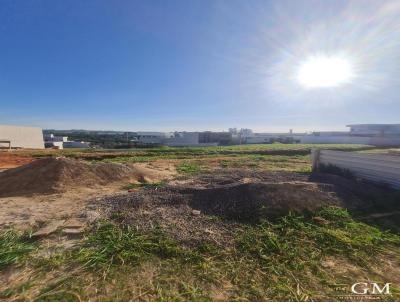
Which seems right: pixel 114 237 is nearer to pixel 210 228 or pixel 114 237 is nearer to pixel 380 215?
pixel 210 228

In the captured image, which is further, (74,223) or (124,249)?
(74,223)

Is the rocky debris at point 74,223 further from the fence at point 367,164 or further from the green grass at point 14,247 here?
the fence at point 367,164

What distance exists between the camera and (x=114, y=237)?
376 centimetres

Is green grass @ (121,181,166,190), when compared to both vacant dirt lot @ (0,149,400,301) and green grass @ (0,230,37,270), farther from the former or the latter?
green grass @ (0,230,37,270)

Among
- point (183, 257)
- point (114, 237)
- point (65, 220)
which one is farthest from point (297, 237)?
point (65, 220)

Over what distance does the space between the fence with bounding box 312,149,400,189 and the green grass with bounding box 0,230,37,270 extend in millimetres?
8977

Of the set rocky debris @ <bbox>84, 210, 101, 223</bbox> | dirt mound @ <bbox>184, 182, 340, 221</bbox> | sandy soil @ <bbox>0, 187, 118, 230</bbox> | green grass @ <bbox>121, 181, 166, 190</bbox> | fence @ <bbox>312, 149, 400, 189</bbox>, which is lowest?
green grass @ <bbox>121, 181, 166, 190</bbox>

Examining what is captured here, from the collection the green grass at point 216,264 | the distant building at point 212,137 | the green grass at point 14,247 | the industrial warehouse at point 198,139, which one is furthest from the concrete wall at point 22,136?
the green grass at point 216,264

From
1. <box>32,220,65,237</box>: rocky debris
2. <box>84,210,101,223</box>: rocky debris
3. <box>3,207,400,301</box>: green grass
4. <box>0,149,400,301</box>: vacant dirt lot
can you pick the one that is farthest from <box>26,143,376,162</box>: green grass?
<box>3,207,400,301</box>: green grass

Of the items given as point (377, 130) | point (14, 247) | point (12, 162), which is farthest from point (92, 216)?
point (377, 130)

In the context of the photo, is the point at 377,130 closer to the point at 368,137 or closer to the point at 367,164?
the point at 368,137

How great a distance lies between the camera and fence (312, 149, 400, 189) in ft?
22.5

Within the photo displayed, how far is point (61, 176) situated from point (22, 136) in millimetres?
36679

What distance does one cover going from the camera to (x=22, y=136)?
118 feet
